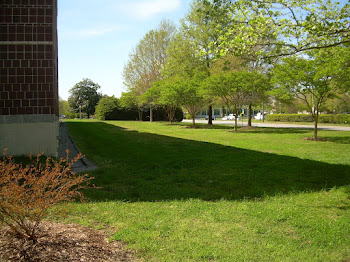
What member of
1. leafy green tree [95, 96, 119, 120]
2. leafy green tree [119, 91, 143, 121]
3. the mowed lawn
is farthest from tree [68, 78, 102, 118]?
the mowed lawn

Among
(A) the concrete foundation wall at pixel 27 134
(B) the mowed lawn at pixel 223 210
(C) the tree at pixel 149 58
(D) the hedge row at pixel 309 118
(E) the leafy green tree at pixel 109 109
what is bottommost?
(B) the mowed lawn at pixel 223 210

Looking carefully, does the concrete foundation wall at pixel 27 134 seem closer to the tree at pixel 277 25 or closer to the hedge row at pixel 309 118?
the tree at pixel 277 25

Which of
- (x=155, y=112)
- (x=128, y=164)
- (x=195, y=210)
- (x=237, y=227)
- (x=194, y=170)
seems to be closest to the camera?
(x=237, y=227)

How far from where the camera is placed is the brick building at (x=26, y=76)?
8688mm

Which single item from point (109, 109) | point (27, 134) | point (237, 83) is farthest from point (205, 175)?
point (109, 109)

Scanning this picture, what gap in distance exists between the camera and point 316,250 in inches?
130

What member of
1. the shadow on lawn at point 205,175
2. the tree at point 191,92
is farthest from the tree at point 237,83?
the shadow on lawn at point 205,175

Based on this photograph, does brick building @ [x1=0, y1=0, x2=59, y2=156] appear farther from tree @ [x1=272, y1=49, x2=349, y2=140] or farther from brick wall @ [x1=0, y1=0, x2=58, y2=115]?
tree @ [x1=272, y1=49, x2=349, y2=140]

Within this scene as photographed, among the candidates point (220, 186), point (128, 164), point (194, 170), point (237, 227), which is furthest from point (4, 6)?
point (237, 227)

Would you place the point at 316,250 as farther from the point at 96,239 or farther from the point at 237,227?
the point at 96,239

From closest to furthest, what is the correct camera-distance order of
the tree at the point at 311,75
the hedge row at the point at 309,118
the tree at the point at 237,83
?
the tree at the point at 311,75
the tree at the point at 237,83
the hedge row at the point at 309,118

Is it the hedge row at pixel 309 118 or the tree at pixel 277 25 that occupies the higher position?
the tree at pixel 277 25

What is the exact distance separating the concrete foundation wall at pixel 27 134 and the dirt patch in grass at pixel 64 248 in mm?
5912

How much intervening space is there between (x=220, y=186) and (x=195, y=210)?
1.59 m
